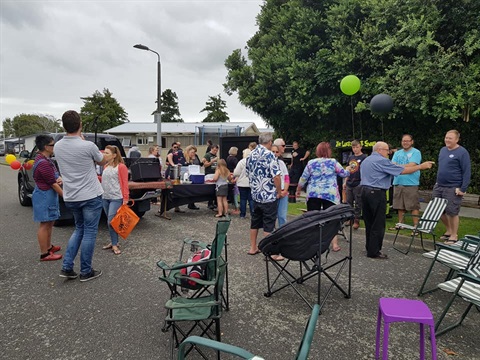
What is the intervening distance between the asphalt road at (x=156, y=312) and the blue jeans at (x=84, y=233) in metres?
0.26

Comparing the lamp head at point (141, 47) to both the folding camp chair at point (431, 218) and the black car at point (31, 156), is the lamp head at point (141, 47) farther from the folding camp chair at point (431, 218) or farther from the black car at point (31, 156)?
the folding camp chair at point (431, 218)

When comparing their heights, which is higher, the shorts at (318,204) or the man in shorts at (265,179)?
the man in shorts at (265,179)

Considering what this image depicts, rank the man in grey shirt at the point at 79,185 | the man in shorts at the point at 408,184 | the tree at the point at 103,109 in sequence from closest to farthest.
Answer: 1. the man in grey shirt at the point at 79,185
2. the man in shorts at the point at 408,184
3. the tree at the point at 103,109

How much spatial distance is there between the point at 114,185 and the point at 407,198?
564 cm

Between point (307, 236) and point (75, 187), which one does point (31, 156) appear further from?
point (307, 236)

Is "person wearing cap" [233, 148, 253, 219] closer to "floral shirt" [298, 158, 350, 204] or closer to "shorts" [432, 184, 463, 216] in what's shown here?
"floral shirt" [298, 158, 350, 204]

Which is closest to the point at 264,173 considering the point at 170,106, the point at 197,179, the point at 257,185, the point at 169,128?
the point at 257,185

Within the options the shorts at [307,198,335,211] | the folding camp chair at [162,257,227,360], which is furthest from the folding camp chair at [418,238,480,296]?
the folding camp chair at [162,257,227,360]

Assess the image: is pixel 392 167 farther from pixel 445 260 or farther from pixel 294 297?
pixel 294 297

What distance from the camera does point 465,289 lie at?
2.93 meters

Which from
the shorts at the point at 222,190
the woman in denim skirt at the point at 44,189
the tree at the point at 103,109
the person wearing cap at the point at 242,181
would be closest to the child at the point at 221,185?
the shorts at the point at 222,190

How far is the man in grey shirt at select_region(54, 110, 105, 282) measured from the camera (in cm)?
393

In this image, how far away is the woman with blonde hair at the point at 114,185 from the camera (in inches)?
202

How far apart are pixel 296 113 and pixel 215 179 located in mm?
7098
